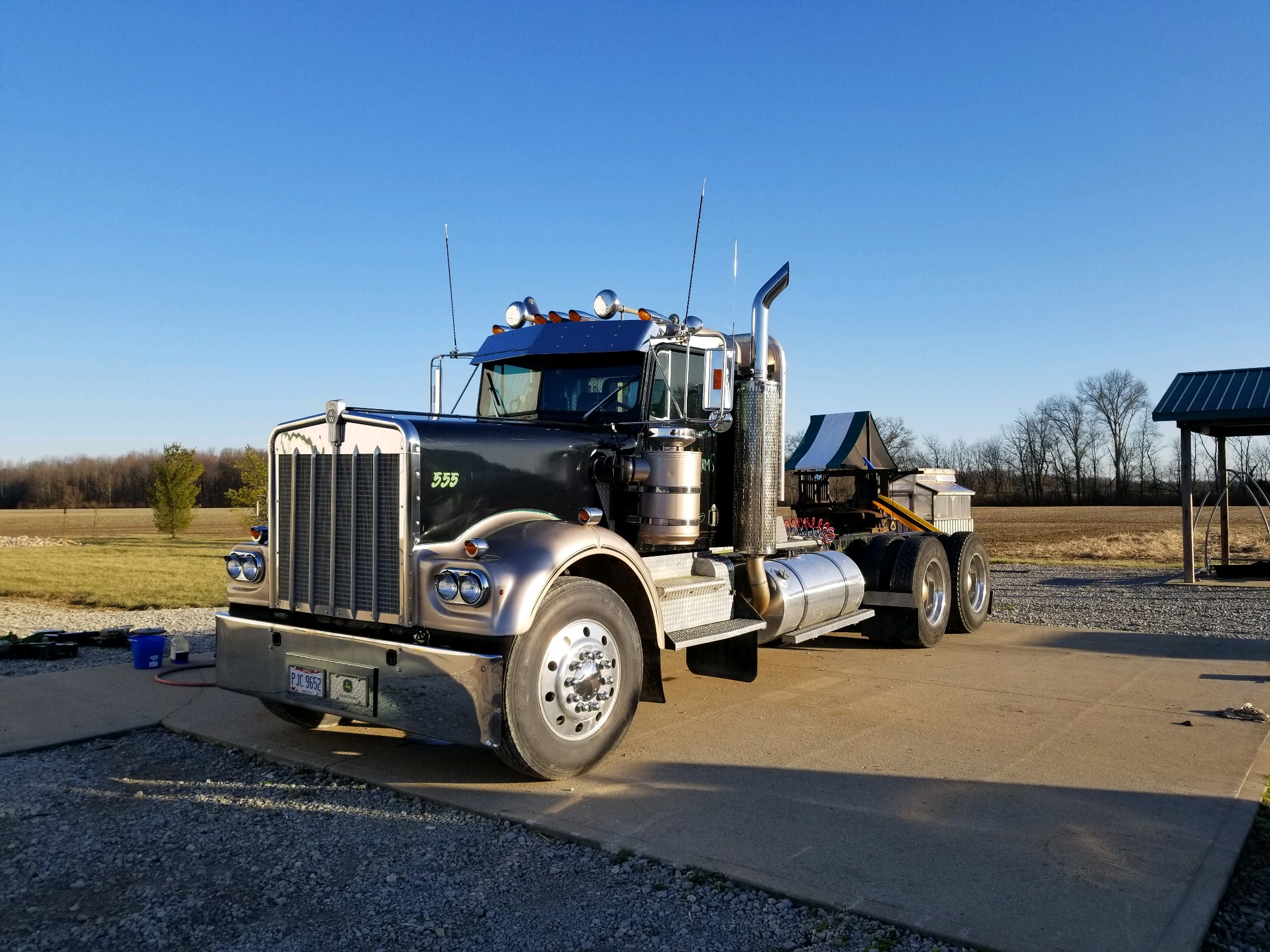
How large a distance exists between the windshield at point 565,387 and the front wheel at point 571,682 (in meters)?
1.61

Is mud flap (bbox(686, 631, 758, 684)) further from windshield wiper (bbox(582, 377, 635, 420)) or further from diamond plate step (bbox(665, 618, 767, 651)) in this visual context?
windshield wiper (bbox(582, 377, 635, 420))

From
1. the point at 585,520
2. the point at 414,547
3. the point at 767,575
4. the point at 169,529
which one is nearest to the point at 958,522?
the point at 767,575

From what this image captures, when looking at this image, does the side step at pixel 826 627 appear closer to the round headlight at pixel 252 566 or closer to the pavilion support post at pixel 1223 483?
the round headlight at pixel 252 566

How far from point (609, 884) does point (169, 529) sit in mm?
38253

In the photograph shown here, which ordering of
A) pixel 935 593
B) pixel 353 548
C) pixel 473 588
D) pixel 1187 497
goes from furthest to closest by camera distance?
pixel 1187 497 < pixel 935 593 < pixel 353 548 < pixel 473 588

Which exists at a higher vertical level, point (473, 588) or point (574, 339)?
point (574, 339)

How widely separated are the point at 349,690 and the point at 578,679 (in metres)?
1.17

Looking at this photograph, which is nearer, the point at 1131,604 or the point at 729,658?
the point at 729,658

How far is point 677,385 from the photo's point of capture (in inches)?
257

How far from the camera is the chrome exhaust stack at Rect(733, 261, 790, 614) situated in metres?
6.68

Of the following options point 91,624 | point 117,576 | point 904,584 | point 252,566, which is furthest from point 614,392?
point 117,576

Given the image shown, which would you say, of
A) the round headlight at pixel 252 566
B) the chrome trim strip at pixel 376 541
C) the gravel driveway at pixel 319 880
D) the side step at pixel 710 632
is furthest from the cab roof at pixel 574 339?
the gravel driveway at pixel 319 880

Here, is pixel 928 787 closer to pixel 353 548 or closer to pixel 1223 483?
pixel 353 548

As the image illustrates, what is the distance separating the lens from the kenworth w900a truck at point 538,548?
14.8 ft
